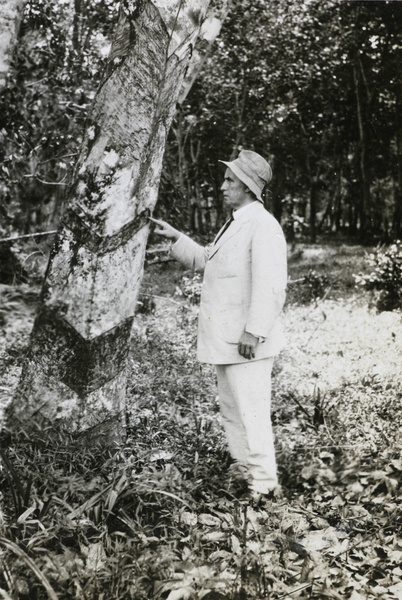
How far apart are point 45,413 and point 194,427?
141 cm

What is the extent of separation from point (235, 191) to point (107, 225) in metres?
0.91

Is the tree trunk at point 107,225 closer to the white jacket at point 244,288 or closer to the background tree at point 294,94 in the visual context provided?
the white jacket at point 244,288

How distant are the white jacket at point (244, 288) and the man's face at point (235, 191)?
95mm

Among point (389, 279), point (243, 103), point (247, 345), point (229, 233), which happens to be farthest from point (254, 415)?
point (243, 103)

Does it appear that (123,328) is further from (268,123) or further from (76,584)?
(268,123)

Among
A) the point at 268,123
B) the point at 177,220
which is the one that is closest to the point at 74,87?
the point at 177,220

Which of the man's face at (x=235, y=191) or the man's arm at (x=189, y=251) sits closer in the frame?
the man's face at (x=235, y=191)

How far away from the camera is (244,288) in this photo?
406 centimetres

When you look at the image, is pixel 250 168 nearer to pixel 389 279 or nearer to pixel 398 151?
pixel 389 279

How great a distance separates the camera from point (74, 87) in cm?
727

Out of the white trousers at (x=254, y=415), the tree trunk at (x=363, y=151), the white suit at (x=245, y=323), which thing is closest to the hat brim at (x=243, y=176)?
the white suit at (x=245, y=323)

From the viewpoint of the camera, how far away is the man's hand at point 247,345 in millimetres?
3895

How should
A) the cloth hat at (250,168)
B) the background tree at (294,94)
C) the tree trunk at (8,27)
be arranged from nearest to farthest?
the cloth hat at (250,168)
the tree trunk at (8,27)
the background tree at (294,94)

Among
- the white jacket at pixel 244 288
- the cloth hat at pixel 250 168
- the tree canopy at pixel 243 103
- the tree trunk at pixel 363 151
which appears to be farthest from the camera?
the tree trunk at pixel 363 151
